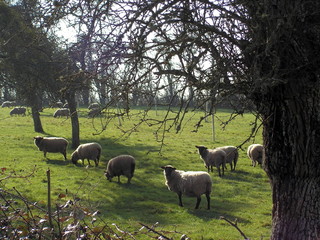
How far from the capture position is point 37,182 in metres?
16.0

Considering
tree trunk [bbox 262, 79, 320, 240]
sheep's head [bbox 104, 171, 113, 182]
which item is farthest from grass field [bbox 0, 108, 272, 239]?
tree trunk [bbox 262, 79, 320, 240]

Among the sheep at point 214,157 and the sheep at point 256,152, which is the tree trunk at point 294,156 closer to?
the sheep at point 214,157

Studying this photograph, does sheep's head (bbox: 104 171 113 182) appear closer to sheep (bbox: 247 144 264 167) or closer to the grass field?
the grass field

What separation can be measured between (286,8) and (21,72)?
14571mm

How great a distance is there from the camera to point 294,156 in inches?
242

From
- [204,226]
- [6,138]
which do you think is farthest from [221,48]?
[6,138]

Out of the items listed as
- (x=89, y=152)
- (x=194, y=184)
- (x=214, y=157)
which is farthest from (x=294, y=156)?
(x=89, y=152)

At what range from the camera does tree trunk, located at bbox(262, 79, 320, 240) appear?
591 centimetres

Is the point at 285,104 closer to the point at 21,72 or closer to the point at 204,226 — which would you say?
the point at 204,226

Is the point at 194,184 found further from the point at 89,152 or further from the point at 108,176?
the point at 89,152

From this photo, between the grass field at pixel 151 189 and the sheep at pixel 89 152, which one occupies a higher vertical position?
the sheep at pixel 89 152

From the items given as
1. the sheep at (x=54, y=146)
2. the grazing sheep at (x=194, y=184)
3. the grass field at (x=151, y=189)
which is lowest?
the grass field at (x=151, y=189)

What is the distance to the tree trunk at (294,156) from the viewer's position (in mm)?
5914

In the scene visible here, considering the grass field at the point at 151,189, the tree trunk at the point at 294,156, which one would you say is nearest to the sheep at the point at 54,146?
the grass field at the point at 151,189
